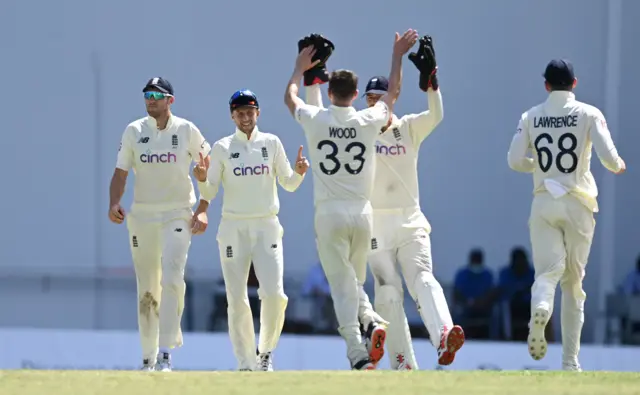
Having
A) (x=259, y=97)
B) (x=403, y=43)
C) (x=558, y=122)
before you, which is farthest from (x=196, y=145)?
(x=259, y=97)

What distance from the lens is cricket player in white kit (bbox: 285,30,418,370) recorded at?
963cm

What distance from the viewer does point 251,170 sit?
10227mm

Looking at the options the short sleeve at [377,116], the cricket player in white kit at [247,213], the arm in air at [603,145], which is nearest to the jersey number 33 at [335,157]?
the short sleeve at [377,116]

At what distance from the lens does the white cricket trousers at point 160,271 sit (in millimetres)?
10375

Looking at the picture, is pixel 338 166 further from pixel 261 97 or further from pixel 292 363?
pixel 261 97

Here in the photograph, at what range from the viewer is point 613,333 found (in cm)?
1579

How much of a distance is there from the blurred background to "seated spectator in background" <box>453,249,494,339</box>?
28.3 inches

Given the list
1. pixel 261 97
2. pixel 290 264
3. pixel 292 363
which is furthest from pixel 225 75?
pixel 292 363

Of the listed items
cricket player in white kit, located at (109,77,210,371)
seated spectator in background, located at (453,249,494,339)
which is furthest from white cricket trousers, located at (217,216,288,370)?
seated spectator in background, located at (453,249,494,339)

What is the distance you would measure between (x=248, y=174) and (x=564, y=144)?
6.01 ft

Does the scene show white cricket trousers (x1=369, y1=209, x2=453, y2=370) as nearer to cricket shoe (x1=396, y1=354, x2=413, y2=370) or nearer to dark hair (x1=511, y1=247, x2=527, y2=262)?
cricket shoe (x1=396, y1=354, x2=413, y2=370)

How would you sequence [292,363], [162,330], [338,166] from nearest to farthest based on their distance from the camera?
[338,166] < [162,330] < [292,363]

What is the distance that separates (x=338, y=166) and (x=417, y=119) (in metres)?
0.78

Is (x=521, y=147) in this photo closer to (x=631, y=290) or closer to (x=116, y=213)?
(x=116, y=213)
